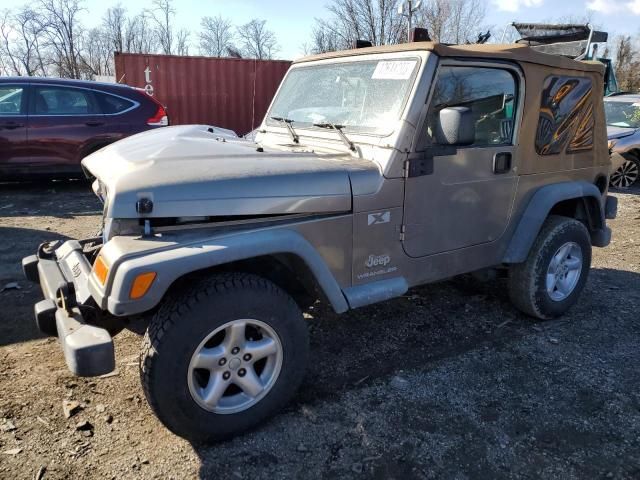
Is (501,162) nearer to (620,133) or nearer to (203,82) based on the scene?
(620,133)

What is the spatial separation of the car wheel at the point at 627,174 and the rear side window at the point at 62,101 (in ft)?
31.4

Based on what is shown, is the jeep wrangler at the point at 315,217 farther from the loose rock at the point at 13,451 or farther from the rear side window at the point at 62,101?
the rear side window at the point at 62,101

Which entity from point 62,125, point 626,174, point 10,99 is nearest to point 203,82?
point 62,125

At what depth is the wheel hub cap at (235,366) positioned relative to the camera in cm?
242

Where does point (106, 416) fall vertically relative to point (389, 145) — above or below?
below

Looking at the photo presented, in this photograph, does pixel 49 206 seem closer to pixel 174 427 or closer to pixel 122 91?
pixel 122 91

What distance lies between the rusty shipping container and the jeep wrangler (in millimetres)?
8927

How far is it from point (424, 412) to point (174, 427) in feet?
4.54

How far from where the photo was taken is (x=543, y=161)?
3682mm

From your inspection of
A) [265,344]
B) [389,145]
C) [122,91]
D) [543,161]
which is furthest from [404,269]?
[122,91]

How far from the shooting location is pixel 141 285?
2.13 metres

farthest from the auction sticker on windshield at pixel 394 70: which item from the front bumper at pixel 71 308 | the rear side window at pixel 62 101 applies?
the rear side window at pixel 62 101

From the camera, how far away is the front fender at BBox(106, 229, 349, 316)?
2129 millimetres

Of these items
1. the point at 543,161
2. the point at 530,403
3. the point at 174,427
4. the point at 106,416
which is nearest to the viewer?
the point at 174,427
